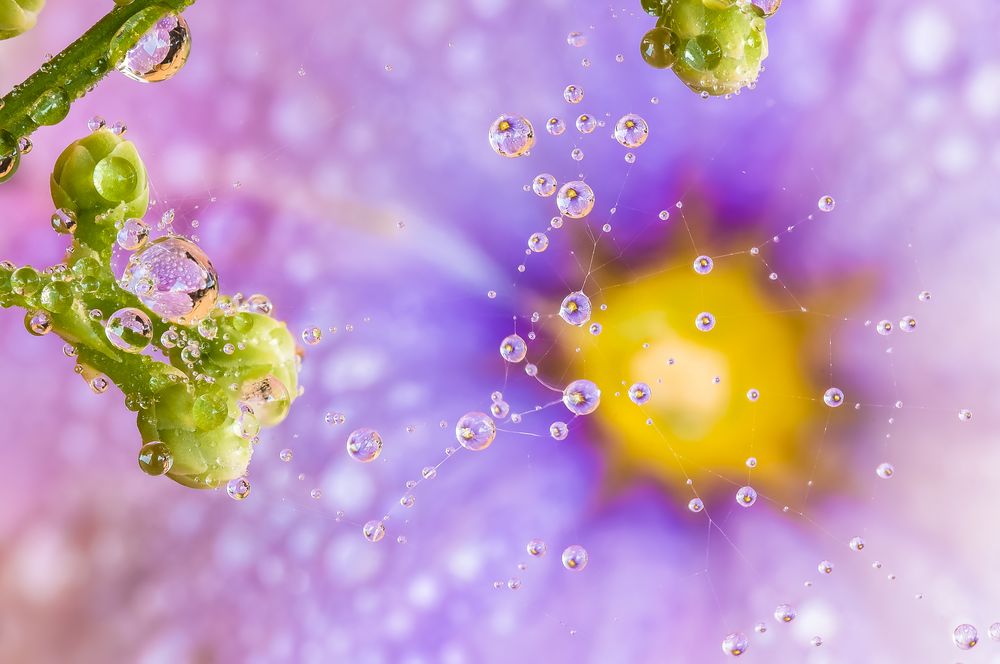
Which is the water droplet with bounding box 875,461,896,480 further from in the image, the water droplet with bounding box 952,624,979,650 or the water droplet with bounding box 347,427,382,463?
the water droplet with bounding box 347,427,382,463

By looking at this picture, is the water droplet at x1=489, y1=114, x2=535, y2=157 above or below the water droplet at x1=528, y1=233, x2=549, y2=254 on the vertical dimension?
below

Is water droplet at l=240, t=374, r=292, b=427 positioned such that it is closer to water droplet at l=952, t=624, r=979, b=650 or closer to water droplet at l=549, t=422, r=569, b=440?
water droplet at l=549, t=422, r=569, b=440

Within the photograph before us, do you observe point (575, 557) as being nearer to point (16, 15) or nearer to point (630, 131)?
point (630, 131)

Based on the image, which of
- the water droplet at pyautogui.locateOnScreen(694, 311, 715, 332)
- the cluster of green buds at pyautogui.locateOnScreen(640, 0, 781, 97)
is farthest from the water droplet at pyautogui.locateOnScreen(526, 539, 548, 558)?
the cluster of green buds at pyautogui.locateOnScreen(640, 0, 781, 97)

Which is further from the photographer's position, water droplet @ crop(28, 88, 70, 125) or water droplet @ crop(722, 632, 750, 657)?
water droplet @ crop(722, 632, 750, 657)

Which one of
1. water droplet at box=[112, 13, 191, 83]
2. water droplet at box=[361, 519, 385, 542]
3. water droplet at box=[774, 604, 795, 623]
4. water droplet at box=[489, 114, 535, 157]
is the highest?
water droplet at box=[489, 114, 535, 157]

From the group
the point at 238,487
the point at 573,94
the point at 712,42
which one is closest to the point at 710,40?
the point at 712,42

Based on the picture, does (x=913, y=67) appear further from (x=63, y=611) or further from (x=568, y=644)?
(x=63, y=611)
